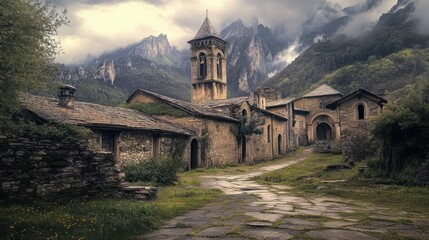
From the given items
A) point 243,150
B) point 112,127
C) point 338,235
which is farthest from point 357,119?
point 338,235

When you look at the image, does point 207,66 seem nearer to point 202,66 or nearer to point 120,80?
point 202,66

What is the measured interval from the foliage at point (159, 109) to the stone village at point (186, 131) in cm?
11

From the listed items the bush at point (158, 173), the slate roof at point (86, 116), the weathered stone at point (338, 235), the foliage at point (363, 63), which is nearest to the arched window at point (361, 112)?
the slate roof at point (86, 116)

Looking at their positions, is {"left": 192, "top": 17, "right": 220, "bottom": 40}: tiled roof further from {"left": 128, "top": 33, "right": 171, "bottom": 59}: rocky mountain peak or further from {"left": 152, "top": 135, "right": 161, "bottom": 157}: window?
{"left": 128, "top": 33, "right": 171, "bottom": 59}: rocky mountain peak

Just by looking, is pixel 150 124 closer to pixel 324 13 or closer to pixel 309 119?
pixel 309 119

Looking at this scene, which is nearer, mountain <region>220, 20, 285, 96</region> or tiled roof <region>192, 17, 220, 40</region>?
tiled roof <region>192, 17, 220, 40</region>

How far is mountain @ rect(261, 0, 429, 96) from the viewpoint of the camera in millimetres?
68188

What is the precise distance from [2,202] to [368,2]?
554 feet

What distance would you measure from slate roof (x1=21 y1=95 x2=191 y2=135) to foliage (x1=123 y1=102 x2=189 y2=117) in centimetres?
311

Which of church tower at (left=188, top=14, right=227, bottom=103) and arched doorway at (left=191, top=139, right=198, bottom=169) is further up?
church tower at (left=188, top=14, right=227, bottom=103)

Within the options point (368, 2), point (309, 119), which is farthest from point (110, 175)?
point (368, 2)

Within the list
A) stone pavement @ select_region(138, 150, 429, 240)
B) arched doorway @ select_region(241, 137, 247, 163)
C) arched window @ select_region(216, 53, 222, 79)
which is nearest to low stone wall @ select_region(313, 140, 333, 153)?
arched doorway @ select_region(241, 137, 247, 163)

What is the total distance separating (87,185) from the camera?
32.2 ft

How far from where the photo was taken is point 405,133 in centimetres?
1316
